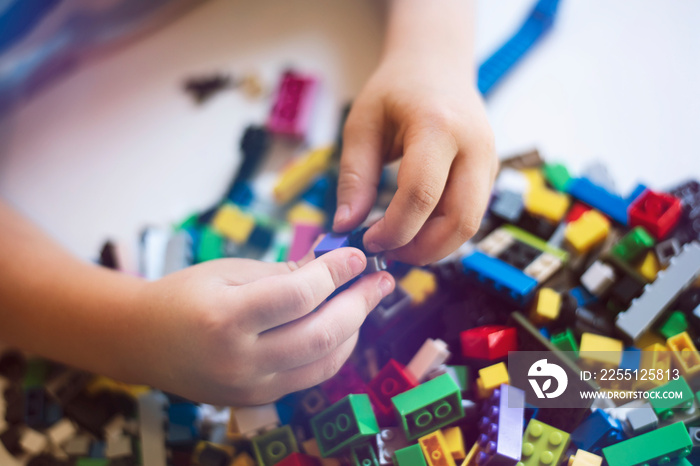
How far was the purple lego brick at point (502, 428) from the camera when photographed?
0.48 m

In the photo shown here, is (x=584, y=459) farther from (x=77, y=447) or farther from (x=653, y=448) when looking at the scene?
(x=77, y=447)

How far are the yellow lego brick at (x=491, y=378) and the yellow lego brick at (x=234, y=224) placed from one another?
40cm

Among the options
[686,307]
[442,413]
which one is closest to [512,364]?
[442,413]

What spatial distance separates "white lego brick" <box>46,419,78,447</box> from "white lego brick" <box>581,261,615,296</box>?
70 centimetres

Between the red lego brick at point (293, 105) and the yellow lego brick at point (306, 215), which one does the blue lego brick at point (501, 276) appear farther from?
the red lego brick at point (293, 105)

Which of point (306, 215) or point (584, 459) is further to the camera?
point (306, 215)

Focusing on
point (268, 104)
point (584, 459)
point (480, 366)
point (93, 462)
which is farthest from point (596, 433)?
point (268, 104)

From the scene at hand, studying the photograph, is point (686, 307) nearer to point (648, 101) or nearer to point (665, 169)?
point (665, 169)

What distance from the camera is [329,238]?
1.81 ft

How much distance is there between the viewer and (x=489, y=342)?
0.55m

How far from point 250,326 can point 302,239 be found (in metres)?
0.25

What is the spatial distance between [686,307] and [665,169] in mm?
245

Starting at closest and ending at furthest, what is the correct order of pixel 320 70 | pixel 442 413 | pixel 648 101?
pixel 442 413, pixel 648 101, pixel 320 70

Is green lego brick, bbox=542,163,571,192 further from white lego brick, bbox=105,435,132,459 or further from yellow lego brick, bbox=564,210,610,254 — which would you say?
white lego brick, bbox=105,435,132,459
